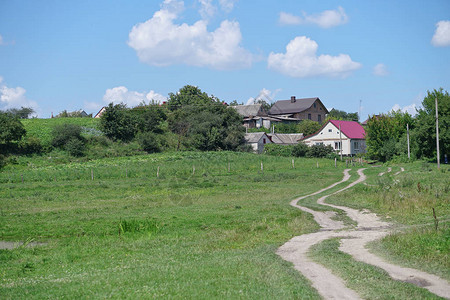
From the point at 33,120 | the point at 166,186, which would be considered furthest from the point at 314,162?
the point at 33,120

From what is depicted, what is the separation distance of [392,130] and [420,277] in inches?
2766

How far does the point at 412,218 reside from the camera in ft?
69.9

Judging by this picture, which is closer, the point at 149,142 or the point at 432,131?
the point at 432,131

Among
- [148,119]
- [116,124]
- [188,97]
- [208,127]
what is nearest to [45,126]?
[116,124]

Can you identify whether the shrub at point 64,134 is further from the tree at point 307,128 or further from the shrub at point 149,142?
the tree at point 307,128

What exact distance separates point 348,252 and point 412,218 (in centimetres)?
846

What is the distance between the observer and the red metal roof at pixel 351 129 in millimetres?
90581

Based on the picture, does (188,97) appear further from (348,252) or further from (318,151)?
(348,252)

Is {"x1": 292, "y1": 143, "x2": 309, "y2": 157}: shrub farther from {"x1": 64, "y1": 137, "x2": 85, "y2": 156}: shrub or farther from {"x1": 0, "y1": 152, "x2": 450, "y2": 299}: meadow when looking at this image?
{"x1": 64, "y1": 137, "x2": 85, "y2": 156}: shrub

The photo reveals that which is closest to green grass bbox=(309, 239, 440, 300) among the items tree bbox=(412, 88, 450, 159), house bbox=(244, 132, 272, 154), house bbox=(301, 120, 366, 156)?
tree bbox=(412, 88, 450, 159)

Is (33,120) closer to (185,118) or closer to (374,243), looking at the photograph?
(185,118)

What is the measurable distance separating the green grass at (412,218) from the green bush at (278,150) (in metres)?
38.7

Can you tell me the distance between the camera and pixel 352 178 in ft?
152

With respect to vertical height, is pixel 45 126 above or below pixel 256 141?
above
